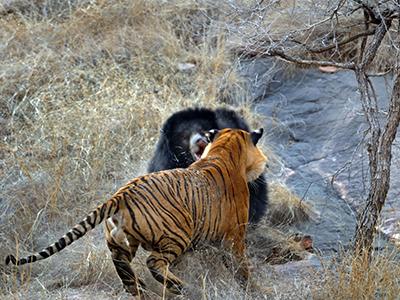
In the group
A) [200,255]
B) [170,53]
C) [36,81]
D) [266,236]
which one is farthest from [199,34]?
[200,255]

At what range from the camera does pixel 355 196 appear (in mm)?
7172

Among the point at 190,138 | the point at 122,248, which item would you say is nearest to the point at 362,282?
the point at 122,248

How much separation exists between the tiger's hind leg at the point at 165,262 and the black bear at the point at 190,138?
1.68 metres

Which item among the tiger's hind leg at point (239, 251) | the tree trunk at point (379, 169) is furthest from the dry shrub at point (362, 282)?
the tiger's hind leg at point (239, 251)

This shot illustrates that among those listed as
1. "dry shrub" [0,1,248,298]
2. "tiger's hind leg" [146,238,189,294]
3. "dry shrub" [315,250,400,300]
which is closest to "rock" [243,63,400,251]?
"dry shrub" [0,1,248,298]

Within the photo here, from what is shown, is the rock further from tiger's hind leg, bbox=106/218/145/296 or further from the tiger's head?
tiger's hind leg, bbox=106/218/145/296

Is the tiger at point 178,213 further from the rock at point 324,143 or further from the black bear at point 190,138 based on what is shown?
the rock at point 324,143

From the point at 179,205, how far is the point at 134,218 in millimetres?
339

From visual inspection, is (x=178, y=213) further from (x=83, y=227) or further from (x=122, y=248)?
(x=83, y=227)

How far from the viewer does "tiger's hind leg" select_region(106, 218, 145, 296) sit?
14.6ft

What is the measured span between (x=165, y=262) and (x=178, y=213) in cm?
29

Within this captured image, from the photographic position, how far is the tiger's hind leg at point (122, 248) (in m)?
4.44

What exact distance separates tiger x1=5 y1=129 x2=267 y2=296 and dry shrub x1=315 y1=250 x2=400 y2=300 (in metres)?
0.68

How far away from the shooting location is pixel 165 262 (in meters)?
4.52
